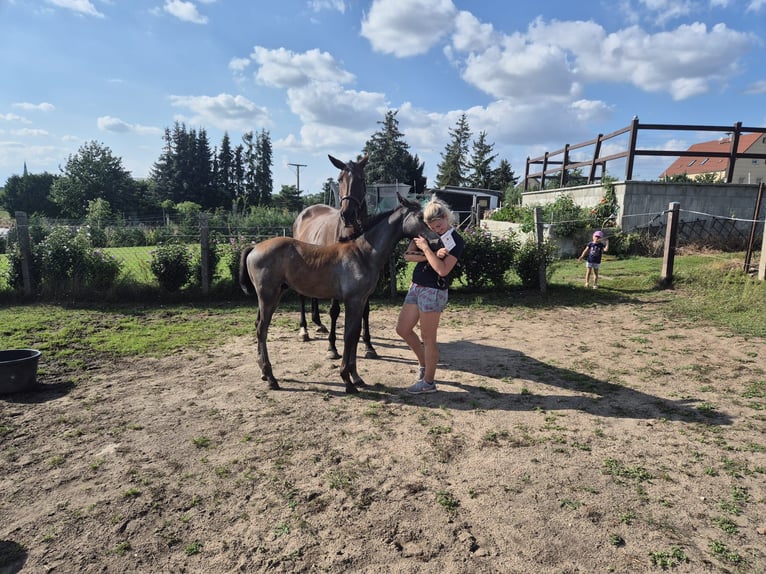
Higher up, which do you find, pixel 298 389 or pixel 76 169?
pixel 76 169

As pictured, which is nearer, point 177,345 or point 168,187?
point 177,345

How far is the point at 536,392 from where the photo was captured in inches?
173

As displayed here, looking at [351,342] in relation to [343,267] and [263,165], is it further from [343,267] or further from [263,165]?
[263,165]

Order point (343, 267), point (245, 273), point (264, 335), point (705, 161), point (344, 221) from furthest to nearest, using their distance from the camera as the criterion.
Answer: point (705, 161), point (344, 221), point (245, 273), point (264, 335), point (343, 267)

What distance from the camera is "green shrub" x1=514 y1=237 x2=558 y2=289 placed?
9320 millimetres

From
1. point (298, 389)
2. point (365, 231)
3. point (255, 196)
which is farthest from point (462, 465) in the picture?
point (255, 196)

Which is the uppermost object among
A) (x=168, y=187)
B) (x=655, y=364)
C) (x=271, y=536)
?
(x=168, y=187)

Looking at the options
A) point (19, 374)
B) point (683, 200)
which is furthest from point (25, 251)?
point (683, 200)

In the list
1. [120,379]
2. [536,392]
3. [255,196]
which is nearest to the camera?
[536,392]

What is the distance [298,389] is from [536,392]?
2.53 metres

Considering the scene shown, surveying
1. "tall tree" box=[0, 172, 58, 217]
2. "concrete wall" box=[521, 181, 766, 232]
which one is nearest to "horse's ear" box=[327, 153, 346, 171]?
"concrete wall" box=[521, 181, 766, 232]

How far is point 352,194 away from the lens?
5.46 m

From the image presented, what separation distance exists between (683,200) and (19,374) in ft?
55.0

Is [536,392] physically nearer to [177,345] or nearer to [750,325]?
[750,325]
